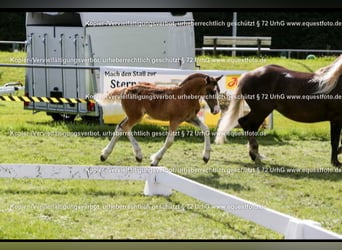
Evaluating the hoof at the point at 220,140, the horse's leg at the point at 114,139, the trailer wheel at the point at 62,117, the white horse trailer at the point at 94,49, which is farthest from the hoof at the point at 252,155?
the trailer wheel at the point at 62,117

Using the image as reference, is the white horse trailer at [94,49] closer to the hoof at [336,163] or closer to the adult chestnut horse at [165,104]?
the adult chestnut horse at [165,104]

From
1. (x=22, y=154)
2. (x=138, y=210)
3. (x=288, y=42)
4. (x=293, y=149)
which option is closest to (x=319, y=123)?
(x=293, y=149)

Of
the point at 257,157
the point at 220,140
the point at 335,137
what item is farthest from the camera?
the point at 335,137

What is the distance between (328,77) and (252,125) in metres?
0.43

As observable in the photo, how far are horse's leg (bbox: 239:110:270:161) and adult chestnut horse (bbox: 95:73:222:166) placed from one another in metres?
0.15

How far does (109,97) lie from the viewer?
3234 mm

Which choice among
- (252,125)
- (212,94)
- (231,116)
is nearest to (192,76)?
(212,94)

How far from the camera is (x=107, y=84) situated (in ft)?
10.6

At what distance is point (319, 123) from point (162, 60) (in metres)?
0.86

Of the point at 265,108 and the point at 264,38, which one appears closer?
the point at 264,38

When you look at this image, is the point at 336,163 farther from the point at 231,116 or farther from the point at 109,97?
the point at 109,97

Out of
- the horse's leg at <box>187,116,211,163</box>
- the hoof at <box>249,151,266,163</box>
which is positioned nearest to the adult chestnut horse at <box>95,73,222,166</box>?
the horse's leg at <box>187,116,211,163</box>

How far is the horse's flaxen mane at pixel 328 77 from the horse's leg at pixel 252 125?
286 millimetres

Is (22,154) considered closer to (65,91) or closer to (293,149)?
(65,91)
